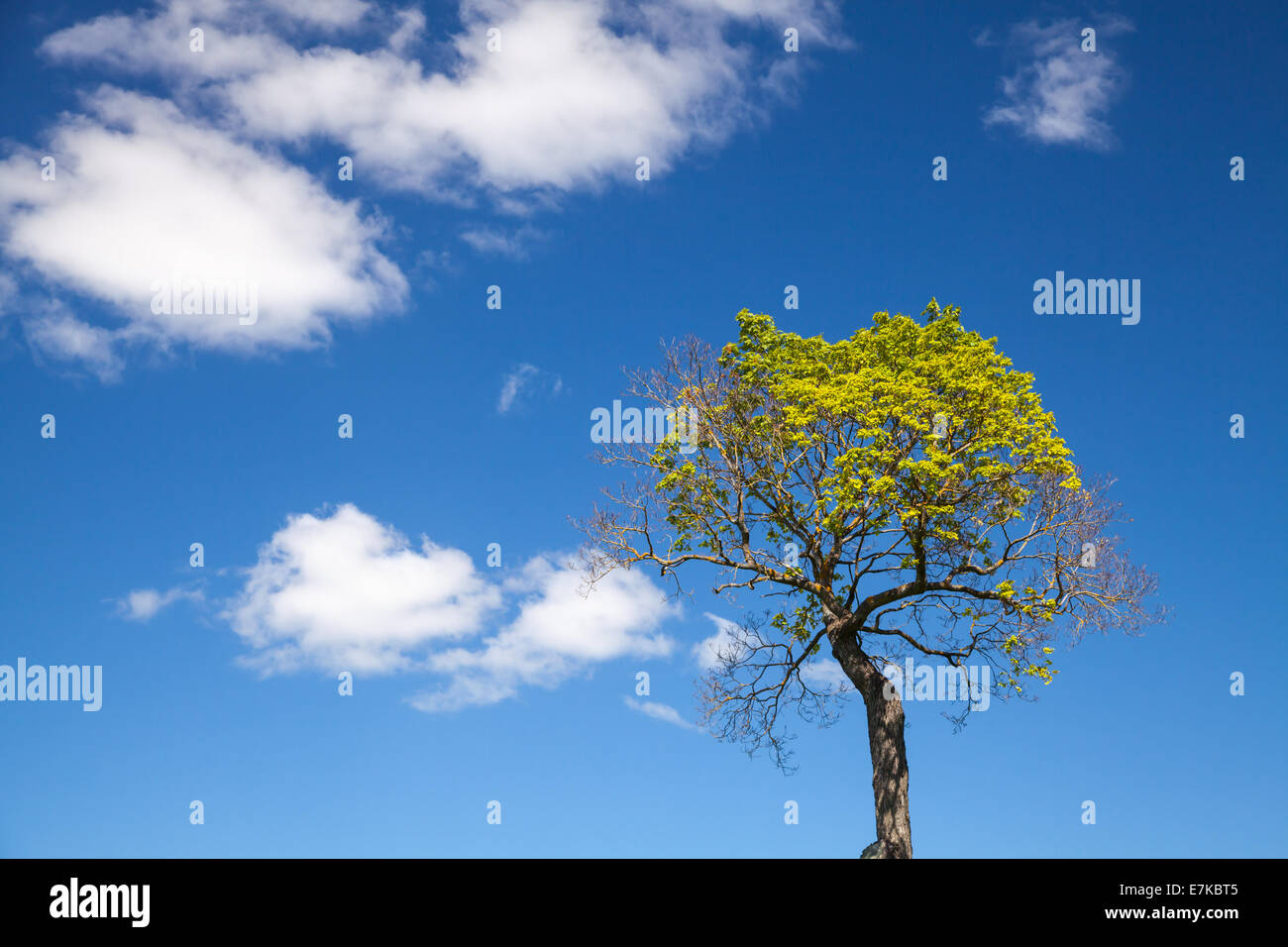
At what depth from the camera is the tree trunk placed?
19.9 meters

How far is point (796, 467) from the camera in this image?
21766mm

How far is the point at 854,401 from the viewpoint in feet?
66.8

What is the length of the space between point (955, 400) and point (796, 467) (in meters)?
3.54

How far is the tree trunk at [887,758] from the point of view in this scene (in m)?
19.9

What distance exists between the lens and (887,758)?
2025cm
